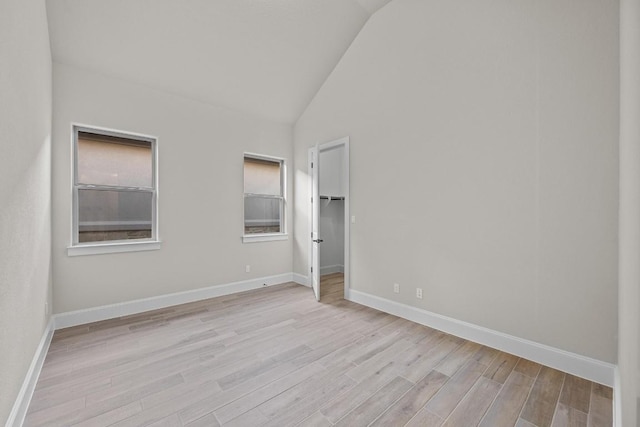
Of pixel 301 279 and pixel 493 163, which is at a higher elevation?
pixel 493 163

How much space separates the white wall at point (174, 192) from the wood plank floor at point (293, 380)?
0.57 metres

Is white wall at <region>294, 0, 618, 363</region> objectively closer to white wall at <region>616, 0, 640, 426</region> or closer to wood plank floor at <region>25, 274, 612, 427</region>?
wood plank floor at <region>25, 274, 612, 427</region>

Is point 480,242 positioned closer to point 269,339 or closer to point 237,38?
point 269,339

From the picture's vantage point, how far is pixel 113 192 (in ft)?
11.6

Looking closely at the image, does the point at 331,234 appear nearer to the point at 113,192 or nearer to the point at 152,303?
the point at 152,303

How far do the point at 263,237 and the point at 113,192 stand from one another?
2.18 m

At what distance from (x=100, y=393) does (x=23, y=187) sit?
5.05 ft

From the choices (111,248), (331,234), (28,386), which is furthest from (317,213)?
(28,386)

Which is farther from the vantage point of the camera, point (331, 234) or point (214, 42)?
point (331, 234)

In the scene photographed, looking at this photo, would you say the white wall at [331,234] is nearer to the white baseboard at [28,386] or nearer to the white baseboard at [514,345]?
the white baseboard at [514,345]

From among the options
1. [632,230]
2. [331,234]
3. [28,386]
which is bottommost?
[28,386]

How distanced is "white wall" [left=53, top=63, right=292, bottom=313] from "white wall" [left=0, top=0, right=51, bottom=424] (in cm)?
58

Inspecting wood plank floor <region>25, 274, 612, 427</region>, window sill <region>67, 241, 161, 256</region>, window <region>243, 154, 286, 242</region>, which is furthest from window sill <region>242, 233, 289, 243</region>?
wood plank floor <region>25, 274, 612, 427</region>

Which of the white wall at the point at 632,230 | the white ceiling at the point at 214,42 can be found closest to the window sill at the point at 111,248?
the white ceiling at the point at 214,42
